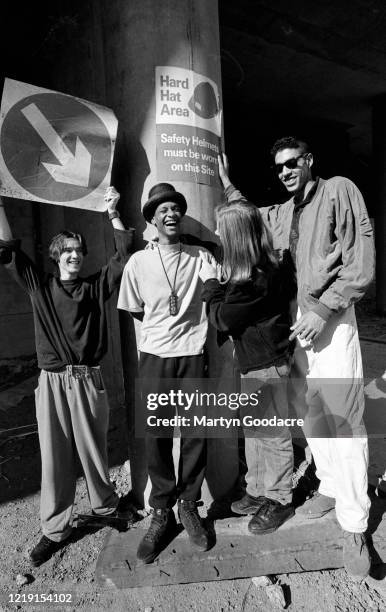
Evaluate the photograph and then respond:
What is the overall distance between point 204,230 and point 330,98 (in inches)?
389

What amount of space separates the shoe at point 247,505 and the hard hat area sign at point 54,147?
2.35 meters

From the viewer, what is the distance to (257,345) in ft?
7.65

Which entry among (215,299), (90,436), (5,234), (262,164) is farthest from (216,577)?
(262,164)

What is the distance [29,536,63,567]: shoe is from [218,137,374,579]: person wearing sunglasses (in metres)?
1.90

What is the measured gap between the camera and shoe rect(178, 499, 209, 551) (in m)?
2.38

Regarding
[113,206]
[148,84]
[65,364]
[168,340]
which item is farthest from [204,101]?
[65,364]

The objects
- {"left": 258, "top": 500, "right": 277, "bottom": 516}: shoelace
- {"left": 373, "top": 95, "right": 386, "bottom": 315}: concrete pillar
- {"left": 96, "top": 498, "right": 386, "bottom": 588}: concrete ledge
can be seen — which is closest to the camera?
{"left": 96, "top": 498, "right": 386, "bottom": 588}: concrete ledge

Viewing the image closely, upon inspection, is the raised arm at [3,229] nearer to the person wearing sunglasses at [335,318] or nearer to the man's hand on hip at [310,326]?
the person wearing sunglasses at [335,318]

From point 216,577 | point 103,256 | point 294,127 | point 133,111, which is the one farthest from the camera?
→ point 294,127

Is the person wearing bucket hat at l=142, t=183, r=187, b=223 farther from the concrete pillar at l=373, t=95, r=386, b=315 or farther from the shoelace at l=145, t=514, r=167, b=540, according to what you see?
the concrete pillar at l=373, t=95, r=386, b=315

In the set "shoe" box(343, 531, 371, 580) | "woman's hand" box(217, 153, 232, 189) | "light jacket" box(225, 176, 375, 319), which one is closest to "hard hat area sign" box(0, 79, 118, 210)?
"woman's hand" box(217, 153, 232, 189)

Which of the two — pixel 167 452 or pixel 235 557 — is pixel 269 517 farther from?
pixel 167 452

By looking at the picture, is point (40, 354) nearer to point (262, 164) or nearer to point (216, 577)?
point (216, 577)

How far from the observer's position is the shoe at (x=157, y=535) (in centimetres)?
232
